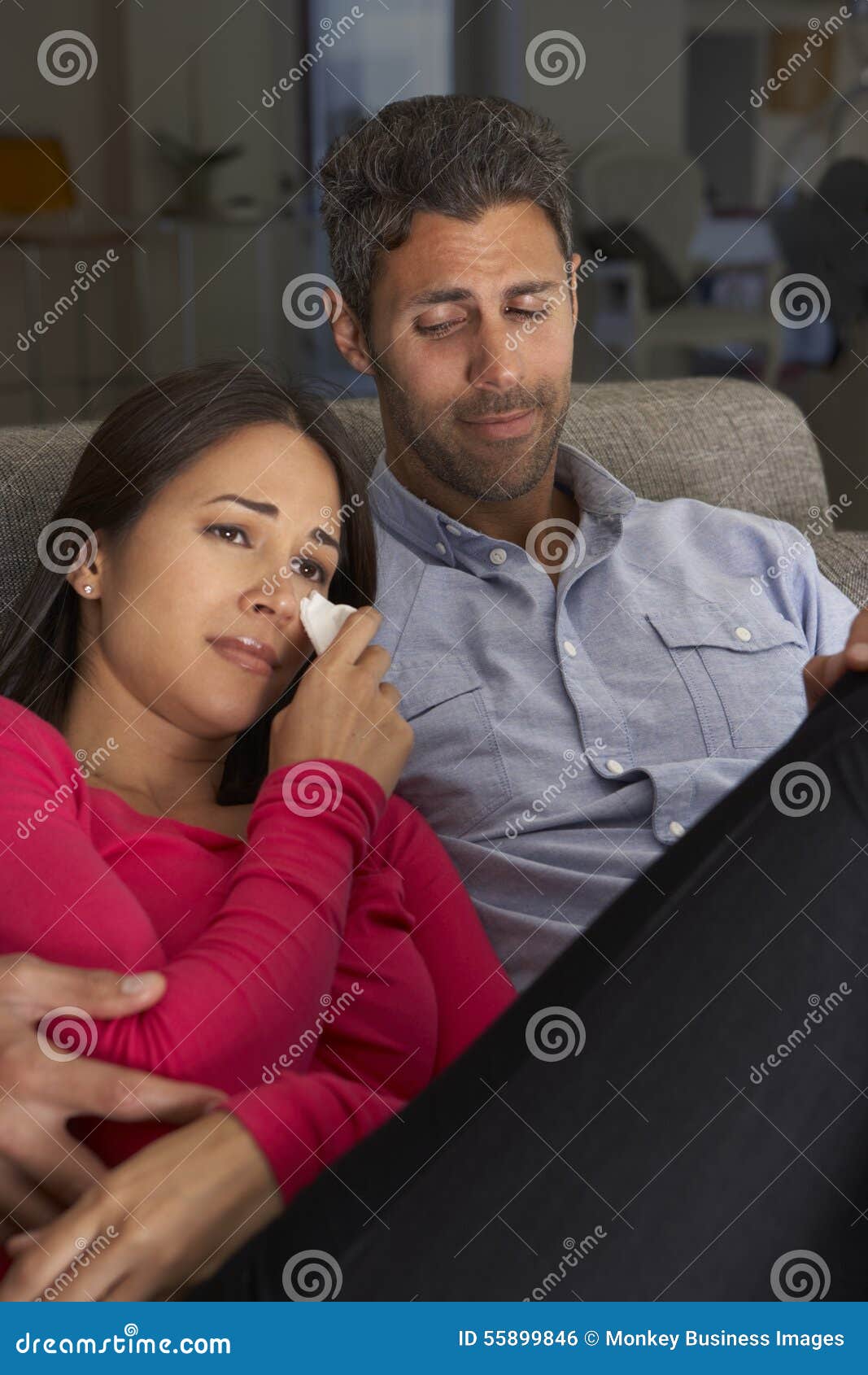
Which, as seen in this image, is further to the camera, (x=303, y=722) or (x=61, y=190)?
(x=61, y=190)

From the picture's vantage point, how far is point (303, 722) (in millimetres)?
993

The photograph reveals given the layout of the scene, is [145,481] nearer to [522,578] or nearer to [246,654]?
[246,654]

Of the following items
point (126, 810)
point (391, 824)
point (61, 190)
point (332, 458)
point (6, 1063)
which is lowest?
point (6, 1063)

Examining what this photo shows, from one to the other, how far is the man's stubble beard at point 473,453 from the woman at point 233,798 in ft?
0.51

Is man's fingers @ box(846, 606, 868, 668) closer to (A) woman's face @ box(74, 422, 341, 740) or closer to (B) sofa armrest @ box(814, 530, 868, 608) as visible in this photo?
(A) woman's face @ box(74, 422, 341, 740)

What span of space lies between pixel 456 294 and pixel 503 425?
122 mm

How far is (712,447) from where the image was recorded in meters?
1.65

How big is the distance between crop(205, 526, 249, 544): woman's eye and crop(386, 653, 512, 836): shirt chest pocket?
23 cm

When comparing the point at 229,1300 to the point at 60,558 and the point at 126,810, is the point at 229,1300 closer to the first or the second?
the point at 126,810

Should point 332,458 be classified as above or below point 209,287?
below

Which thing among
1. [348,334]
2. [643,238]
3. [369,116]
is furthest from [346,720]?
[643,238]

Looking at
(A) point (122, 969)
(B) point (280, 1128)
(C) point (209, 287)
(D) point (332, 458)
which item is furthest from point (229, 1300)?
(C) point (209, 287)
